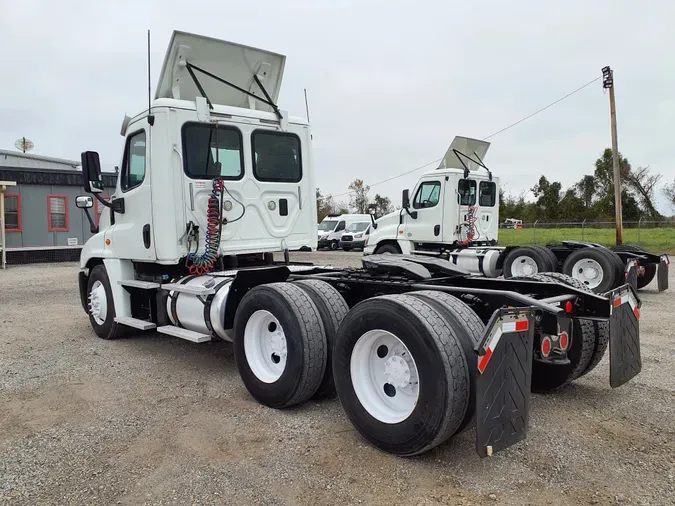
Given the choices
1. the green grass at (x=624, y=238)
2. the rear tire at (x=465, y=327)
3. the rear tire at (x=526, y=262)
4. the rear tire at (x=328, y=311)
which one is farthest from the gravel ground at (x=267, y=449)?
the green grass at (x=624, y=238)

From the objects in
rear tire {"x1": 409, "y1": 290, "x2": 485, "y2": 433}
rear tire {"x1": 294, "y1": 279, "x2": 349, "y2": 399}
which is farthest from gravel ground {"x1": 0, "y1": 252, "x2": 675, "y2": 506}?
rear tire {"x1": 409, "y1": 290, "x2": 485, "y2": 433}

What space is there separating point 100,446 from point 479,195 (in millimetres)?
10318

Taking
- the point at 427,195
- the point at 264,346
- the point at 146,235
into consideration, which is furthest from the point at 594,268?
the point at 146,235

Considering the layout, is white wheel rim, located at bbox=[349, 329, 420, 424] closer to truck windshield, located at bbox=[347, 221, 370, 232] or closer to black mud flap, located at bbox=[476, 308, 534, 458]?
black mud flap, located at bbox=[476, 308, 534, 458]

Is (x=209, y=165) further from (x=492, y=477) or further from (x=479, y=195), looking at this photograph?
(x=479, y=195)

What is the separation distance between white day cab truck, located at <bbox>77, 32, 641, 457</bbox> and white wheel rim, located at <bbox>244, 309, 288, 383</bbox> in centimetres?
1

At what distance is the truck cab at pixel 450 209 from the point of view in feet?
39.3

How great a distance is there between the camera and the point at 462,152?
41.4 ft

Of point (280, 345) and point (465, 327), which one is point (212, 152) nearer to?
point (280, 345)

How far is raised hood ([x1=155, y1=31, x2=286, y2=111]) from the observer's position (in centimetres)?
592

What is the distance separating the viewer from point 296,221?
6727 mm

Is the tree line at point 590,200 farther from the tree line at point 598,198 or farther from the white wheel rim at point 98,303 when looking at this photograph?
the white wheel rim at point 98,303

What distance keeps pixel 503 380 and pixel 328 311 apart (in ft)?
5.40

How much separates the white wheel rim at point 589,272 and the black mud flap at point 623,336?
239 inches
